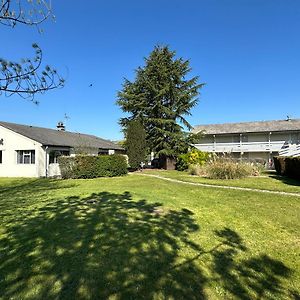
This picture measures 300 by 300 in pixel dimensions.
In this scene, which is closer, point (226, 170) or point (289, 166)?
point (226, 170)

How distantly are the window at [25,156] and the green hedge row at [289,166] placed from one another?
19.4 metres

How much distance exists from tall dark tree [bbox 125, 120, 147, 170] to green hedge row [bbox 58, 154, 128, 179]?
16.8 ft

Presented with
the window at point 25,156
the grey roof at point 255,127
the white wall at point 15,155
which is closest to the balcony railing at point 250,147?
the grey roof at point 255,127

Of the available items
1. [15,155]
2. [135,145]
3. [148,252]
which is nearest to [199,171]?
Result: [135,145]

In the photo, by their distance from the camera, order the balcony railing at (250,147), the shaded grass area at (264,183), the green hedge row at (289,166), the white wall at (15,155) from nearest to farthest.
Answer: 1. the shaded grass area at (264,183)
2. the green hedge row at (289,166)
3. the white wall at (15,155)
4. the balcony railing at (250,147)

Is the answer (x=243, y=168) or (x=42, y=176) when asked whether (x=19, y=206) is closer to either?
(x=243, y=168)

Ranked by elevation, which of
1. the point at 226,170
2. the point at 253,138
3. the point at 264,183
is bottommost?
the point at 264,183

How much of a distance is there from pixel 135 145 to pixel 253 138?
20.4 metres

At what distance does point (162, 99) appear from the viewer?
31.5 metres

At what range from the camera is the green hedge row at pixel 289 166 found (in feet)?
53.6

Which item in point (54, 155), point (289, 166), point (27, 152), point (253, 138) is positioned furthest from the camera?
point (253, 138)

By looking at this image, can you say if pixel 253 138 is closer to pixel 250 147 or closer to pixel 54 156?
pixel 250 147

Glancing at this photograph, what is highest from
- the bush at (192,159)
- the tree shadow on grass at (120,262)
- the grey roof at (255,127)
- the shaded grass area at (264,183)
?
the grey roof at (255,127)

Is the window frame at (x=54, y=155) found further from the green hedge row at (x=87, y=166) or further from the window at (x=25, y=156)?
the green hedge row at (x=87, y=166)
